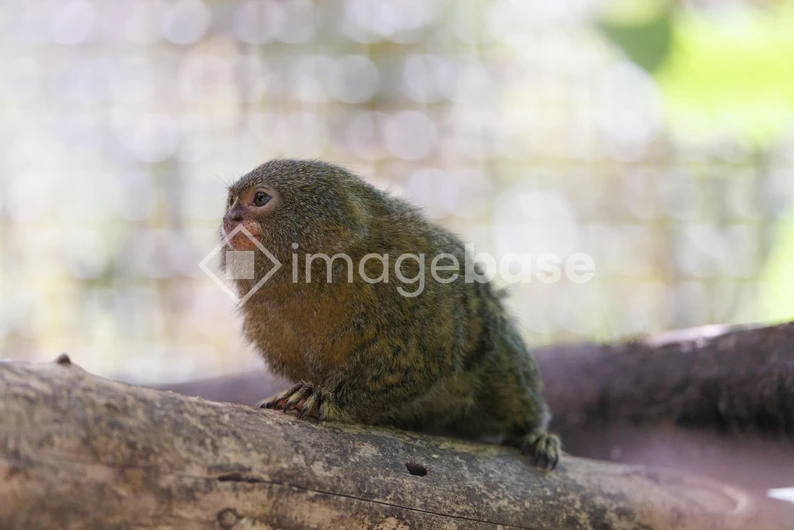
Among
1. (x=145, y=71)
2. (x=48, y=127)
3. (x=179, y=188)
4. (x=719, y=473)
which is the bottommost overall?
(x=719, y=473)

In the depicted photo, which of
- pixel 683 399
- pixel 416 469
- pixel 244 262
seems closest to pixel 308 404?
pixel 416 469

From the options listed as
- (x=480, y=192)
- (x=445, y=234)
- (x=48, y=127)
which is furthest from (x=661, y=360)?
(x=48, y=127)

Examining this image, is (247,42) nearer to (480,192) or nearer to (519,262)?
(480,192)

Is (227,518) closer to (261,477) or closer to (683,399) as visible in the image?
(261,477)

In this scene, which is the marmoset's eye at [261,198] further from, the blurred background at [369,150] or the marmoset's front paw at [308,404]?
the blurred background at [369,150]


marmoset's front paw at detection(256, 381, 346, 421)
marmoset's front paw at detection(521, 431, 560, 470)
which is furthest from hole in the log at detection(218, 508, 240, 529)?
marmoset's front paw at detection(521, 431, 560, 470)

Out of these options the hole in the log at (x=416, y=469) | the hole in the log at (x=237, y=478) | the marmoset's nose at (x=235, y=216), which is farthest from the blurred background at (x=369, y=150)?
the hole in the log at (x=237, y=478)
